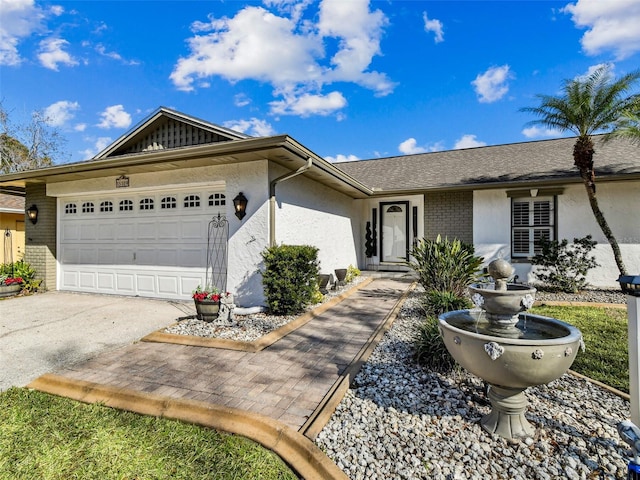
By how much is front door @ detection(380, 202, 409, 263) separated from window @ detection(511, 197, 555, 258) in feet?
11.0

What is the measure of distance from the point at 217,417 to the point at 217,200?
5160 mm

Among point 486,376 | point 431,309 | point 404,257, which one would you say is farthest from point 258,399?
point 404,257

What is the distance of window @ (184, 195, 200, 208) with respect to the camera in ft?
23.6

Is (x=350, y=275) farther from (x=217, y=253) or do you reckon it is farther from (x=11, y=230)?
(x=11, y=230)

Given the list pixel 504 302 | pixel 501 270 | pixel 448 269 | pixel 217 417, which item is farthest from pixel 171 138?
pixel 504 302

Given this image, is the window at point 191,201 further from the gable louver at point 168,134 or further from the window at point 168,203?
the gable louver at point 168,134

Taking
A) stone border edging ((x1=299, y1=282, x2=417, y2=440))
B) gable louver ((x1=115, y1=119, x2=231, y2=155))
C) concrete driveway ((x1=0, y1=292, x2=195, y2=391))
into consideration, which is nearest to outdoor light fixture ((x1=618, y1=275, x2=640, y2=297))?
stone border edging ((x1=299, y1=282, x2=417, y2=440))

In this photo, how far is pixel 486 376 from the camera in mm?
2270

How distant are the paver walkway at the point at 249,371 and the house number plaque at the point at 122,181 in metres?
4.58

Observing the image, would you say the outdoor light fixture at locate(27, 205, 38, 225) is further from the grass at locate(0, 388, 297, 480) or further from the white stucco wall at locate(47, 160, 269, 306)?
the grass at locate(0, 388, 297, 480)

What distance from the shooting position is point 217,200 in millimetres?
7004

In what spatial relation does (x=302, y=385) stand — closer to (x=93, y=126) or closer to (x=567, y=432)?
(x=567, y=432)

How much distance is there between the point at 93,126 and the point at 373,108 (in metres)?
20.1

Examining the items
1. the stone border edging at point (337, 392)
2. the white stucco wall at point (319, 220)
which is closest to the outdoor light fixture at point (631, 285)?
the stone border edging at point (337, 392)
